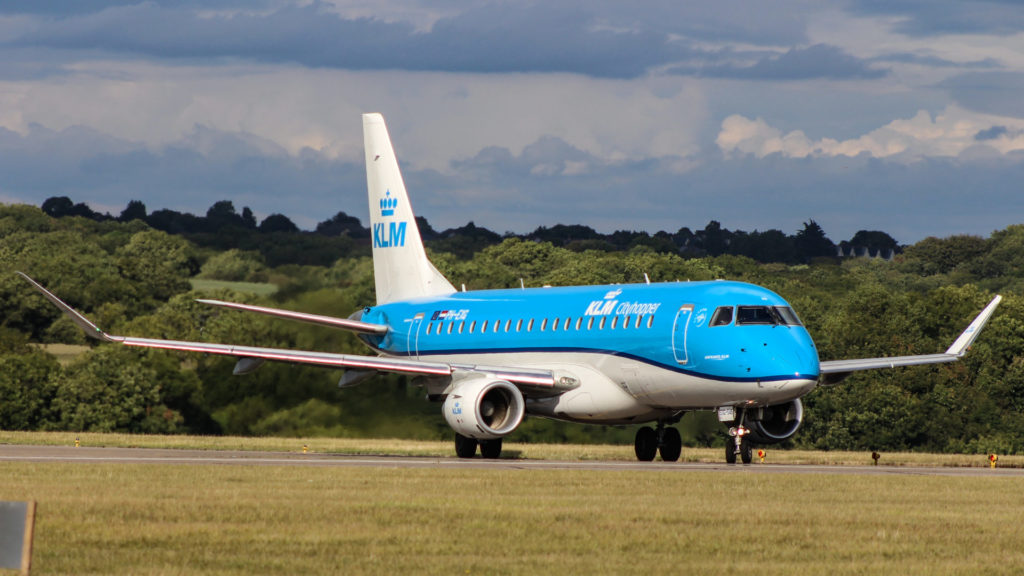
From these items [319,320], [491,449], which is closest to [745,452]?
[491,449]

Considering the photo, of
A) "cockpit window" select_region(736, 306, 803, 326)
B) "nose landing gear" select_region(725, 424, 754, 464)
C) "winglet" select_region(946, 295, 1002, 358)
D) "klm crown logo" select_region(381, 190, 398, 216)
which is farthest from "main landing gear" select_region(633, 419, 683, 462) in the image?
"klm crown logo" select_region(381, 190, 398, 216)

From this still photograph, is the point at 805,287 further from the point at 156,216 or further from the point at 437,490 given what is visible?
the point at 437,490

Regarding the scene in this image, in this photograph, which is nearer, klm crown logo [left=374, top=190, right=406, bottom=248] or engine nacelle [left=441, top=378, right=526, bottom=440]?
engine nacelle [left=441, top=378, right=526, bottom=440]

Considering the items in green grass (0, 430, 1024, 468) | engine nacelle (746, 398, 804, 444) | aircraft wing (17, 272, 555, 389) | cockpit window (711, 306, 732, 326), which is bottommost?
green grass (0, 430, 1024, 468)

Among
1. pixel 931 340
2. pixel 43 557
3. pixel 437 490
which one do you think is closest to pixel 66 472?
pixel 437 490

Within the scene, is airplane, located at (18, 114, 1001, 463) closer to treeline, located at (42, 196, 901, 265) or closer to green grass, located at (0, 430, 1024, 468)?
green grass, located at (0, 430, 1024, 468)

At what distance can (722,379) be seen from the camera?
35.0 m

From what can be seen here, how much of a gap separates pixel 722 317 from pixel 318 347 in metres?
21.5

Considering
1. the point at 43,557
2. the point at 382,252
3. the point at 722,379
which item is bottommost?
the point at 43,557

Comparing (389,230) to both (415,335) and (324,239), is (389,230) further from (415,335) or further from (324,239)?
(324,239)

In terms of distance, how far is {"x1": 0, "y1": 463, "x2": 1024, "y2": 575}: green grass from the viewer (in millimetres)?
16750

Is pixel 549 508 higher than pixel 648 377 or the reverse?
the reverse

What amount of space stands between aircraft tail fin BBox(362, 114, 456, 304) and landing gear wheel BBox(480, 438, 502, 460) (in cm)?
922

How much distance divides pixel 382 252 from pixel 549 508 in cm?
2795
